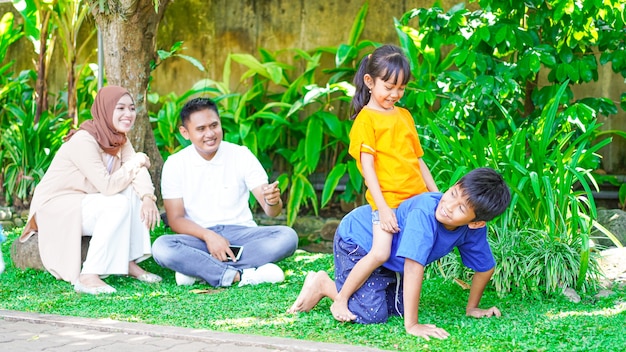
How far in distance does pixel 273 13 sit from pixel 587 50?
2.71 meters

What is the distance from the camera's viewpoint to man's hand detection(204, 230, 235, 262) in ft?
15.4

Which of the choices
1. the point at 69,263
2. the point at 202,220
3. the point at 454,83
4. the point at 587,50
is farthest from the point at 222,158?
the point at 587,50

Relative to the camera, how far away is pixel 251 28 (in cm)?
720

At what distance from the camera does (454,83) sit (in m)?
5.31

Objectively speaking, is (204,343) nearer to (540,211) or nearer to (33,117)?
(540,211)

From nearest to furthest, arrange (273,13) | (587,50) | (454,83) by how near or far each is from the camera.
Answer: (454,83) → (587,50) → (273,13)

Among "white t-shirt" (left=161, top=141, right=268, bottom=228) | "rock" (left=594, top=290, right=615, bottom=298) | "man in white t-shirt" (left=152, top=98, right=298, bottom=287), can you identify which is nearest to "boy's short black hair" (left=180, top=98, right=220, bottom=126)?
"man in white t-shirt" (left=152, top=98, right=298, bottom=287)

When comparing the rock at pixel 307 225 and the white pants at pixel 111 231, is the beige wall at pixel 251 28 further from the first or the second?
the white pants at pixel 111 231

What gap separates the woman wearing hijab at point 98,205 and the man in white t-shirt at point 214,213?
0.17 metres

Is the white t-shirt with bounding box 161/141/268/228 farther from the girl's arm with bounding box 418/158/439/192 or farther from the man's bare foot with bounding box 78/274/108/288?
the girl's arm with bounding box 418/158/439/192

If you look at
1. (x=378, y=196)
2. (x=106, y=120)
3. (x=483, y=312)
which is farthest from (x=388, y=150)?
(x=106, y=120)

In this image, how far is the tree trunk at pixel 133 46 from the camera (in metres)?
5.37

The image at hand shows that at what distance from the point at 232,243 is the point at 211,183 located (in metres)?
0.38

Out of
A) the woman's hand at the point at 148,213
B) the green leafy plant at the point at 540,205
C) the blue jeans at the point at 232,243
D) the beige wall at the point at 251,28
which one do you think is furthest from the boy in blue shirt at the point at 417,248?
the beige wall at the point at 251,28
